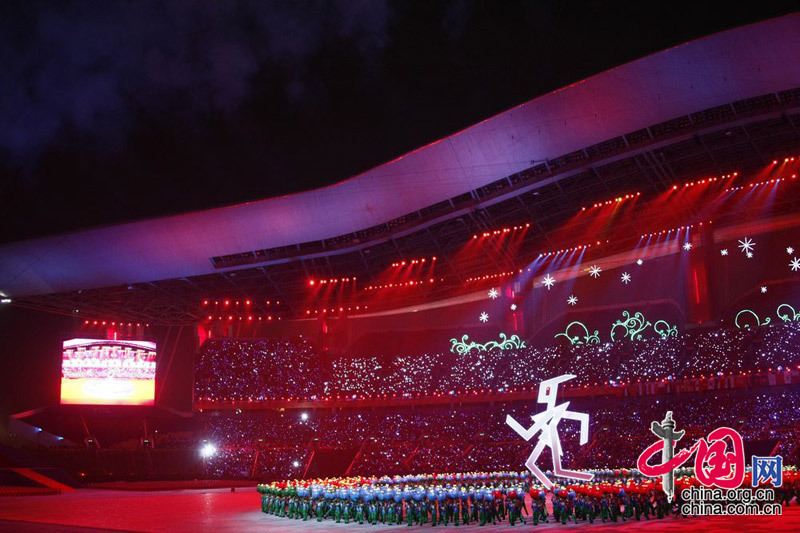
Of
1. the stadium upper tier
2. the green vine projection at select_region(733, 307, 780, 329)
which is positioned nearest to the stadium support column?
the green vine projection at select_region(733, 307, 780, 329)

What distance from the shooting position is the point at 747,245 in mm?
38469

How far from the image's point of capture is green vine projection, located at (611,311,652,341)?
42.4m

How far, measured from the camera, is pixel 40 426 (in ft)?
149

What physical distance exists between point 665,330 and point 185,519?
2792 cm

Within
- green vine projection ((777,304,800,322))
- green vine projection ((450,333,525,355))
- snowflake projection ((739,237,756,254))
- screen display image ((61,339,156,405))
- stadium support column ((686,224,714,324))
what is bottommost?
screen display image ((61,339,156,405))

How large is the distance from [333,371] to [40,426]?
18.0 metres

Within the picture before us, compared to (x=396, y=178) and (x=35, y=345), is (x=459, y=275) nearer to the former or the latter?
(x=396, y=178)

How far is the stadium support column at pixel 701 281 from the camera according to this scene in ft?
128

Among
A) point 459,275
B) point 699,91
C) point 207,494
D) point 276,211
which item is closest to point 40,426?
point 207,494

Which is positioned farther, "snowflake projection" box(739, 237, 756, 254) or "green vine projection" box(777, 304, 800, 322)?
"snowflake projection" box(739, 237, 756, 254)

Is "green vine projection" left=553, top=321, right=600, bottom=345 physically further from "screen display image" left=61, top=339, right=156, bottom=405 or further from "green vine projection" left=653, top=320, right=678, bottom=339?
"screen display image" left=61, top=339, right=156, bottom=405

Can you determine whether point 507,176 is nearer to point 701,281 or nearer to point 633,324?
point 701,281

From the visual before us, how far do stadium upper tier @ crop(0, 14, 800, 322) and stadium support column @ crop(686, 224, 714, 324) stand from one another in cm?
422

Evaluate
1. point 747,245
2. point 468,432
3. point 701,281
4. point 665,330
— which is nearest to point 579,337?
point 665,330
